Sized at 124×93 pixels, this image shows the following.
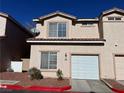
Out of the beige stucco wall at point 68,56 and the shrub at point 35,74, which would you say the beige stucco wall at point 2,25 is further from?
the shrub at point 35,74

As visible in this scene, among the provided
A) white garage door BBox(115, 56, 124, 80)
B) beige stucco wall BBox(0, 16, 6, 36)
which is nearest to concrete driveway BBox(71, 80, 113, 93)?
white garage door BBox(115, 56, 124, 80)

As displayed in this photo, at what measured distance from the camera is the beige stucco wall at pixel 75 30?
20806 millimetres

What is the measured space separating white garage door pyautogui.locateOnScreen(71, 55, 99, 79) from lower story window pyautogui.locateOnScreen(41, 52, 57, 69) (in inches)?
75.4

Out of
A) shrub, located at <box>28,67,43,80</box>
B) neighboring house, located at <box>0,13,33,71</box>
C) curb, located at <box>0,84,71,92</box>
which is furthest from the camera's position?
neighboring house, located at <box>0,13,33,71</box>

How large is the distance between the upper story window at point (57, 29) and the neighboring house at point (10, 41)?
4798mm

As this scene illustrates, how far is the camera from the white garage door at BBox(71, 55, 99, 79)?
1798 cm

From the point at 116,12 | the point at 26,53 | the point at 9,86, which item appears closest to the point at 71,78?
the point at 9,86

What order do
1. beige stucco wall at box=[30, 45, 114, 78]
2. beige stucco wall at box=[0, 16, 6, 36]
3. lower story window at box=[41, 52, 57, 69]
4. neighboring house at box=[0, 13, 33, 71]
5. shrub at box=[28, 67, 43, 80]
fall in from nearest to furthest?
shrub at box=[28, 67, 43, 80] < beige stucco wall at box=[30, 45, 114, 78] < lower story window at box=[41, 52, 57, 69] < neighboring house at box=[0, 13, 33, 71] < beige stucco wall at box=[0, 16, 6, 36]

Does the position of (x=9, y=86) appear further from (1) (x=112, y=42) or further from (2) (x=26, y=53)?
(2) (x=26, y=53)

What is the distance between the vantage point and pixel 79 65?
18.2 meters

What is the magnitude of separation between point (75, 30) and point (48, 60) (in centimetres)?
550

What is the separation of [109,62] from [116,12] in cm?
587

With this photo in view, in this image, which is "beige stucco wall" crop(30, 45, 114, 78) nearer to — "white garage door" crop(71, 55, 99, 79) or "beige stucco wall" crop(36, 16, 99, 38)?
"white garage door" crop(71, 55, 99, 79)

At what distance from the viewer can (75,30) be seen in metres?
21.5
